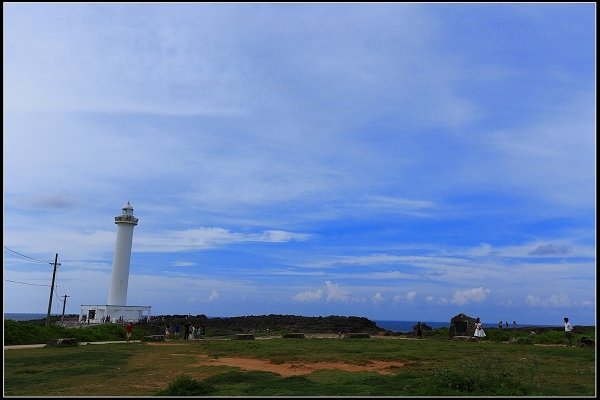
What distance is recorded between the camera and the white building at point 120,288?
45.3m

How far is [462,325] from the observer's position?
33.8 meters

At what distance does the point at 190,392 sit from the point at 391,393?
4.33m

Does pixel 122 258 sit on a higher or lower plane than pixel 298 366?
higher

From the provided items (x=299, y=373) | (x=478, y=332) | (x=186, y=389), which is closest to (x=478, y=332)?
(x=478, y=332)

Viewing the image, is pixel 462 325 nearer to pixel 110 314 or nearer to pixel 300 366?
pixel 300 366

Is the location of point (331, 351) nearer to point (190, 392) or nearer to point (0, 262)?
point (190, 392)

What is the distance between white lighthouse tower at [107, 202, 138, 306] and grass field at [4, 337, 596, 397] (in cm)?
2541

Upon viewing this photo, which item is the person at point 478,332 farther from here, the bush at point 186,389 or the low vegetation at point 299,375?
the bush at point 186,389

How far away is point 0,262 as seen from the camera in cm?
660

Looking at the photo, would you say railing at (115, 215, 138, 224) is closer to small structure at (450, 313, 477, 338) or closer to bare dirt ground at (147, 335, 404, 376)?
small structure at (450, 313, 477, 338)

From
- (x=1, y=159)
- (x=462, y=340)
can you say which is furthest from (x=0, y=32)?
(x=462, y=340)

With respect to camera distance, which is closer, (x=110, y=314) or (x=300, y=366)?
(x=300, y=366)

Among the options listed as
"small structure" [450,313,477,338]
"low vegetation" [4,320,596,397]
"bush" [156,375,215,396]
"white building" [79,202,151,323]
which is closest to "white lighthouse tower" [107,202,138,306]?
"white building" [79,202,151,323]

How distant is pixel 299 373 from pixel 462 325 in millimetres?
21863
